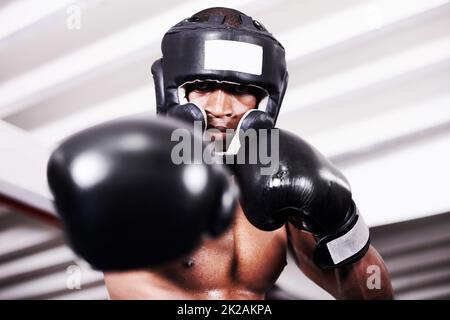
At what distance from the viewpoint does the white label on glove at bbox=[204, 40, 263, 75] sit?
3.58 feet

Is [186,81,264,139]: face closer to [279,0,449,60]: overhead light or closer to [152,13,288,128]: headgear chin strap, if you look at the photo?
[152,13,288,128]: headgear chin strap

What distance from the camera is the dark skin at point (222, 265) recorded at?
1126 mm

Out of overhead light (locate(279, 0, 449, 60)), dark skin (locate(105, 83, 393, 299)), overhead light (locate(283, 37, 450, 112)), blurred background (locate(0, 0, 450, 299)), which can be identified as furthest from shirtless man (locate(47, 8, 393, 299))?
overhead light (locate(283, 37, 450, 112))

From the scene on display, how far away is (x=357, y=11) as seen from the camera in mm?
1695

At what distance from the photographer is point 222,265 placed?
1143 millimetres

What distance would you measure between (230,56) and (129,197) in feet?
1.87

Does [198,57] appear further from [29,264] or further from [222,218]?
[29,264]

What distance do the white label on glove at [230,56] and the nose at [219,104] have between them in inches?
2.8

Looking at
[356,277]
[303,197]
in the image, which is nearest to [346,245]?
[303,197]

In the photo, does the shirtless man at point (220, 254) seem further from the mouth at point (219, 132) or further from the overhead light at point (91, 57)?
the overhead light at point (91, 57)

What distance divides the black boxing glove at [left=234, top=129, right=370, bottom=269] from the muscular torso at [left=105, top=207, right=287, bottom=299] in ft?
0.61

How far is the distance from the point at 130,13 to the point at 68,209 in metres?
1.31

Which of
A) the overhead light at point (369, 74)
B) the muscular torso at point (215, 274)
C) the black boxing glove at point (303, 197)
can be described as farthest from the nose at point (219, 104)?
the overhead light at point (369, 74)

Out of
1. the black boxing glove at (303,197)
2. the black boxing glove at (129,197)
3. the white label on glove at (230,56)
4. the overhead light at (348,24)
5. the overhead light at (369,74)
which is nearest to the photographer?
the black boxing glove at (129,197)
